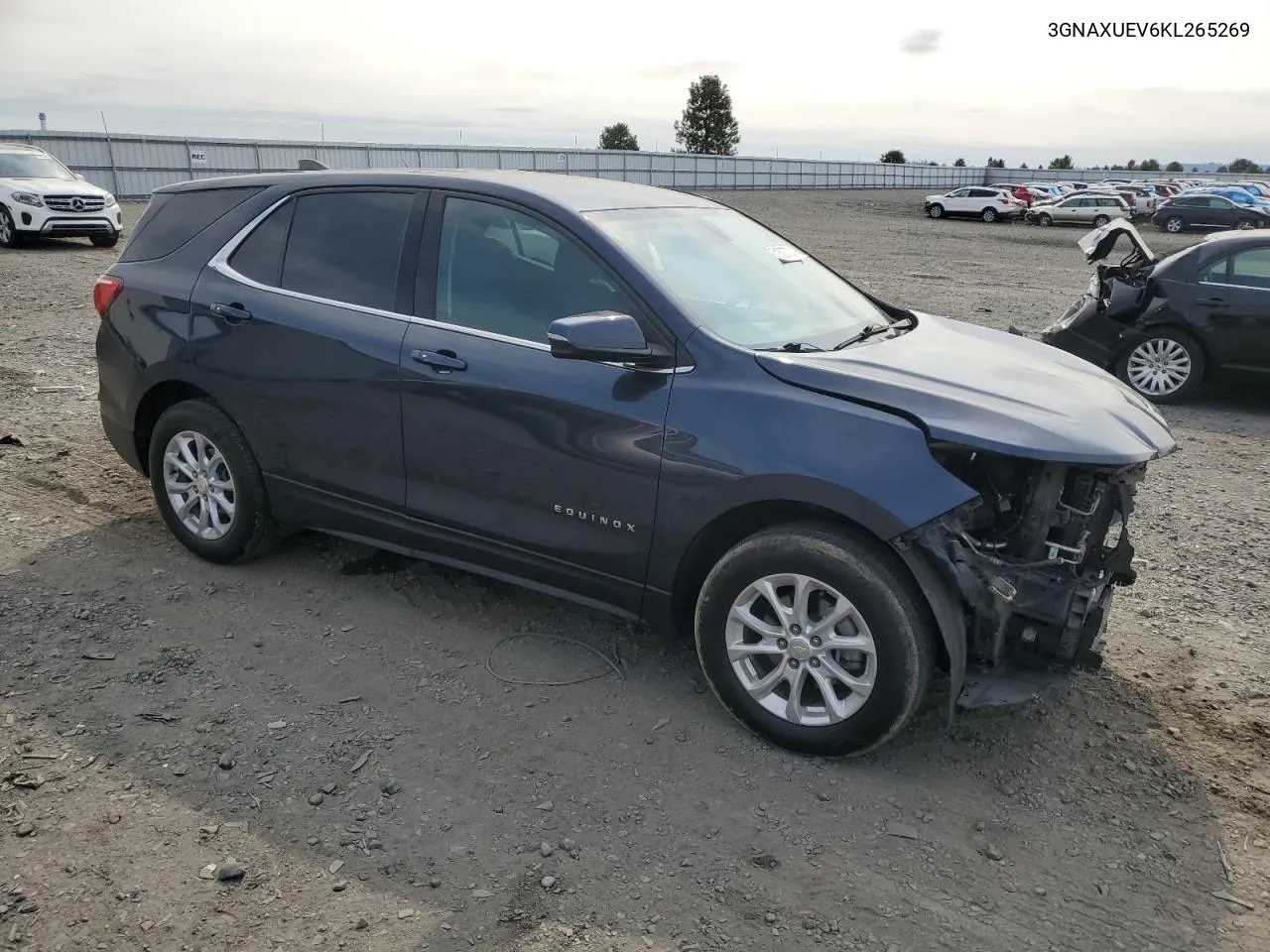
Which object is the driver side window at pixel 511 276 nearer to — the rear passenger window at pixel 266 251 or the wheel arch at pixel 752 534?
the wheel arch at pixel 752 534

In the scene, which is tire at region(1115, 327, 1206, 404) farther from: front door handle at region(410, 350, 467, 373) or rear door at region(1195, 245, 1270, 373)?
front door handle at region(410, 350, 467, 373)

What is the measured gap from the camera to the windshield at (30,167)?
17.6 meters

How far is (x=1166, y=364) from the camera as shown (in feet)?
29.0

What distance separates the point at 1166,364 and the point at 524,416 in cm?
728

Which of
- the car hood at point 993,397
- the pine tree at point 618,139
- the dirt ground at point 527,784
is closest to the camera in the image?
the dirt ground at point 527,784

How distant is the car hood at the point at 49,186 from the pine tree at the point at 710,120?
70.6m

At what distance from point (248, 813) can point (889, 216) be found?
40.3m

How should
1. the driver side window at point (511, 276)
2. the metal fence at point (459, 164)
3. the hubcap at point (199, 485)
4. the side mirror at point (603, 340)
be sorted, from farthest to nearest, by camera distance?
the metal fence at point (459, 164), the hubcap at point (199, 485), the driver side window at point (511, 276), the side mirror at point (603, 340)

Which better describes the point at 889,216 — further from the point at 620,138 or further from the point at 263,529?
the point at 620,138

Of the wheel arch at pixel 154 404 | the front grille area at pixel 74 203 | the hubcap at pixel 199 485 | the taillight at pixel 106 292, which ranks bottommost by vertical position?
the front grille area at pixel 74 203

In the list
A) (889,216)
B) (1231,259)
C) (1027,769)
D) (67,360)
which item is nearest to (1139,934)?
(1027,769)

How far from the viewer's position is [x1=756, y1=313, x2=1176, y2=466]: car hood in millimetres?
3088

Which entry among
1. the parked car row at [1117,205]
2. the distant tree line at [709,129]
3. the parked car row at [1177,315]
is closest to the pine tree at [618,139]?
the distant tree line at [709,129]

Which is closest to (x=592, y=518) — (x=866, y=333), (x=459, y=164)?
(x=866, y=333)
